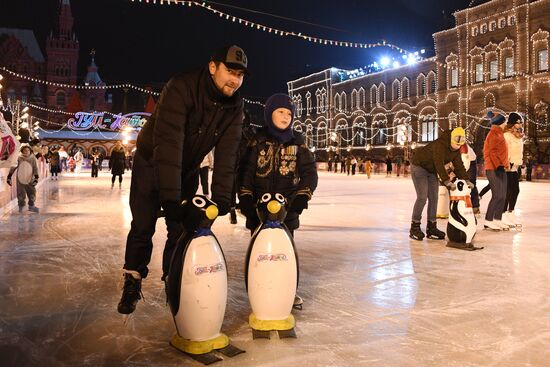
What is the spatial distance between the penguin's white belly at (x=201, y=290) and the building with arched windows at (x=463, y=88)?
31.4 meters

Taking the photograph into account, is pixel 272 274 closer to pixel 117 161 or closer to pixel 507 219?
pixel 507 219

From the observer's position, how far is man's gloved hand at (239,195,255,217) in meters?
3.13

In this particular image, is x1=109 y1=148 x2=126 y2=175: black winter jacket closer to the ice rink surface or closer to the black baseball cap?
the ice rink surface

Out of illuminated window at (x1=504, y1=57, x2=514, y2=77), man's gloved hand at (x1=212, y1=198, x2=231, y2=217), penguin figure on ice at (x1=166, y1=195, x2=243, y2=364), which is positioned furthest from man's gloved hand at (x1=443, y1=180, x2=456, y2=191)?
illuminated window at (x1=504, y1=57, x2=514, y2=77)

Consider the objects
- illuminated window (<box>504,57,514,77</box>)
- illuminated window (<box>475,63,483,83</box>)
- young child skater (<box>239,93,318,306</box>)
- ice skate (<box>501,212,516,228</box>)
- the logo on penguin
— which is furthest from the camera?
illuminated window (<box>475,63,483,83</box>)

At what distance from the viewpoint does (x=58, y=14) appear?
8281cm

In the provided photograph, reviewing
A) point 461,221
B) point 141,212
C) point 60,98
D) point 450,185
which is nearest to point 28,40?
point 60,98

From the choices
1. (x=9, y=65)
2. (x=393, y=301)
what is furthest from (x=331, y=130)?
(x=393, y=301)

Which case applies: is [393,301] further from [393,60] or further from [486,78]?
[393,60]

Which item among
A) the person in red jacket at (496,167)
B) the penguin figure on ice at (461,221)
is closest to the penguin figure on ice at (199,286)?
the penguin figure on ice at (461,221)

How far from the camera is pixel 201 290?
230cm

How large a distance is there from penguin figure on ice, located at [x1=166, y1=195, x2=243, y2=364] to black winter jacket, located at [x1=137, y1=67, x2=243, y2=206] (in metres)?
0.21

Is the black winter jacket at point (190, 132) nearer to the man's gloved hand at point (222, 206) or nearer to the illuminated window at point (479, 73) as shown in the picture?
the man's gloved hand at point (222, 206)

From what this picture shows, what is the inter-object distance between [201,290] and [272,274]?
1.51ft
